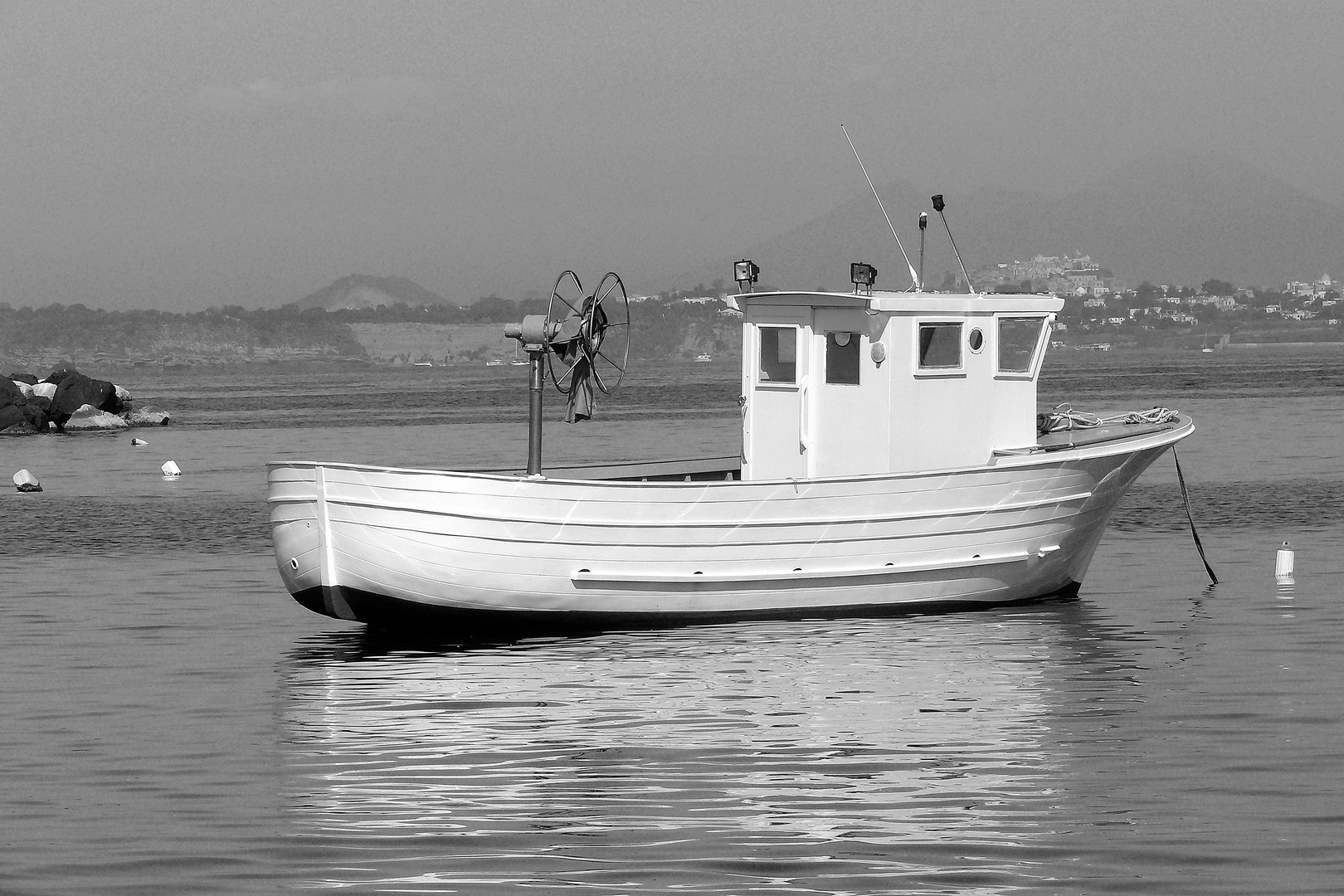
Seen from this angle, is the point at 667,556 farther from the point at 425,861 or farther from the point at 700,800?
the point at 425,861

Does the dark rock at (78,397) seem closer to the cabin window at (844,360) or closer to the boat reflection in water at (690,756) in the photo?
the boat reflection in water at (690,756)

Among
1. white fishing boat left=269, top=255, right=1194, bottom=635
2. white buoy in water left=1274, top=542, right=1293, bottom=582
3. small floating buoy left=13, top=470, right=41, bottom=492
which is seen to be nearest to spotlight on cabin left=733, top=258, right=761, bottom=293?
white fishing boat left=269, top=255, right=1194, bottom=635

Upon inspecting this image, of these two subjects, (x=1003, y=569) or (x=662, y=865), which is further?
(x=1003, y=569)

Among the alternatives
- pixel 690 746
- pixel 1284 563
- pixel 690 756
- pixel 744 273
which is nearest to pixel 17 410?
pixel 744 273

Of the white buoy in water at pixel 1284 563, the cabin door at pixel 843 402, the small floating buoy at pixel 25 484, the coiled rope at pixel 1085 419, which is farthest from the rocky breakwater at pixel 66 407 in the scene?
the white buoy in water at pixel 1284 563

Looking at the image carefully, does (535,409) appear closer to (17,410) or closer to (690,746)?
(690,746)

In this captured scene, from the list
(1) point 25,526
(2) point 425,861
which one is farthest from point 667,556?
(1) point 25,526

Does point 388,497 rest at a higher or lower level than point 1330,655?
higher

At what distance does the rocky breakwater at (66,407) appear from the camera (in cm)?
7194

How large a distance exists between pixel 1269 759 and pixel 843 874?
420 centimetres

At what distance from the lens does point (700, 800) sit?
11.0m

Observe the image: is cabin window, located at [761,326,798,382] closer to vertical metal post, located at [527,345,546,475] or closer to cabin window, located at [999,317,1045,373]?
cabin window, located at [999,317,1045,373]

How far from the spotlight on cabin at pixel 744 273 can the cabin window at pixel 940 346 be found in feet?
6.68

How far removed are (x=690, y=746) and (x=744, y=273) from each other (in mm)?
8110
